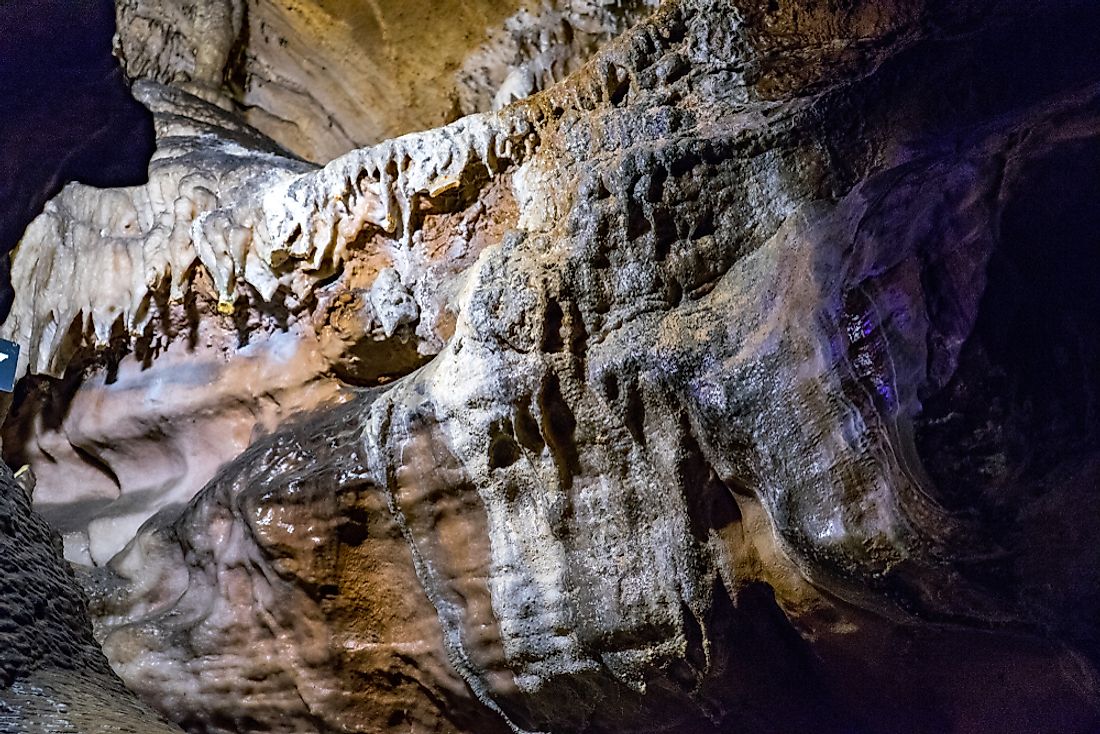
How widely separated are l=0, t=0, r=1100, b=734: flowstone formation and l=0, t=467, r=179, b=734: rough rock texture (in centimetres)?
35

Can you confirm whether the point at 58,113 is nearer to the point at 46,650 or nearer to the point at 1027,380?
the point at 46,650

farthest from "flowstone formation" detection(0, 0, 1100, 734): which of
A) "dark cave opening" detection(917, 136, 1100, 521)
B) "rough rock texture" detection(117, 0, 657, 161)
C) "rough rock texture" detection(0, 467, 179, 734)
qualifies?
"rough rock texture" detection(117, 0, 657, 161)

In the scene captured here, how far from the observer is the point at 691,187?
2055mm

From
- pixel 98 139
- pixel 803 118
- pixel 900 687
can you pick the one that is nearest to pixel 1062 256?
pixel 803 118

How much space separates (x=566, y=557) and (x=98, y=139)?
263cm

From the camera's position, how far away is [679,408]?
1.92 metres

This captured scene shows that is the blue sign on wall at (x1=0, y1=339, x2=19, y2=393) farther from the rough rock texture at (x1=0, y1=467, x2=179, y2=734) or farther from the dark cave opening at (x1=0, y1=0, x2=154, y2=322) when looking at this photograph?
the dark cave opening at (x1=0, y1=0, x2=154, y2=322)

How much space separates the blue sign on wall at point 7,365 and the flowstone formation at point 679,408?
64cm

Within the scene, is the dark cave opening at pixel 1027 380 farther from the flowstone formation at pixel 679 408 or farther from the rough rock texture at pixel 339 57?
the rough rock texture at pixel 339 57

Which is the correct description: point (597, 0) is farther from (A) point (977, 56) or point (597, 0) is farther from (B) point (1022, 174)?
(B) point (1022, 174)

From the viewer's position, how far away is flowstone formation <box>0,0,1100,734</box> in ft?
5.43

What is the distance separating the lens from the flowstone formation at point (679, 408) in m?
1.65

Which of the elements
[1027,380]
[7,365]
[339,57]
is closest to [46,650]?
[7,365]

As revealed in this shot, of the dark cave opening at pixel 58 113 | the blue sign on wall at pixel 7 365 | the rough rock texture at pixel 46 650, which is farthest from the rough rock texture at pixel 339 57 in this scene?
the rough rock texture at pixel 46 650
